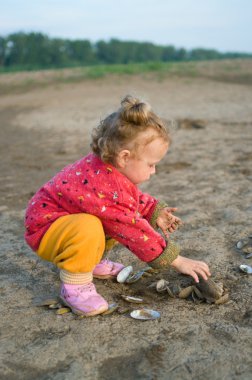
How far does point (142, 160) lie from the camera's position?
2.10 metres

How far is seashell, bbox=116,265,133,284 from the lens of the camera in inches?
95.8

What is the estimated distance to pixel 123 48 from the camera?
4469 centimetres

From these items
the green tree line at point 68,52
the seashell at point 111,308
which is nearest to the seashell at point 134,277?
the seashell at point 111,308

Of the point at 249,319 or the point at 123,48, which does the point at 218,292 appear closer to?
the point at 249,319

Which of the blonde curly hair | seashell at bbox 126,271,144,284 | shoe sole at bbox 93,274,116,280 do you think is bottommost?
shoe sole at bbox 93,274,116,280

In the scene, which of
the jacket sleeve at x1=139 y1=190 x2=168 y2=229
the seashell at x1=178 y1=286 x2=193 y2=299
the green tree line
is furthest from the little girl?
the green tree line

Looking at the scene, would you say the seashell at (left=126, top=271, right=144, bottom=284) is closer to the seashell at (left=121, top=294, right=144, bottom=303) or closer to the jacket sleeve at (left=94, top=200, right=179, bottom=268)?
the seashell at (left=121, top=294, right=144, bottom=303)

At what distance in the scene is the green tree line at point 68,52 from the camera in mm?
Result: 35062

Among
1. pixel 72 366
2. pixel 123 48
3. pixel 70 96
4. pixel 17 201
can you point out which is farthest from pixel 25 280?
pixel 123 48

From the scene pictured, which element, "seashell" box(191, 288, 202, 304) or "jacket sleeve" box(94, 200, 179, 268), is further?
"seashell" box(191, 288, 202, 304)

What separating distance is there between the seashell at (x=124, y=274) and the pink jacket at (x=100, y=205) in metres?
0.38

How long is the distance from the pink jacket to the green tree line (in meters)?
27.3

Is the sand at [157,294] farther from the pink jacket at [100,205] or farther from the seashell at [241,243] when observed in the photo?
the pink jacket at [100,205]

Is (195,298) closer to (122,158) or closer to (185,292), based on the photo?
(185,292)
